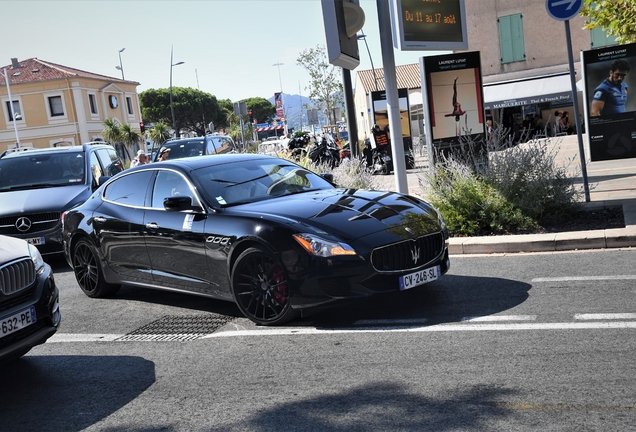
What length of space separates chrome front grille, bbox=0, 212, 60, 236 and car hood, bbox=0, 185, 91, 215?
3.2 inches

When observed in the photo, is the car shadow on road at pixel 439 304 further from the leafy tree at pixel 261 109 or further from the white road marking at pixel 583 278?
the leafy tree at pixel 261 109

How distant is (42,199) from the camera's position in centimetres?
1182

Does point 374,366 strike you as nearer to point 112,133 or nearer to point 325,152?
point 325,152

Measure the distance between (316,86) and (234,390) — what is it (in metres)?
47.0

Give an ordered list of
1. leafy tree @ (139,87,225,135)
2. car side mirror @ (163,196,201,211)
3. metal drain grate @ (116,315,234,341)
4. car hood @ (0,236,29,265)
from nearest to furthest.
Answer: car hood @ (0,236,29,265)
metal drain grate @ (116,315,234,341)
car side mirror @ (163,196,201,211)
leafy tree @ (139,87,225,135)

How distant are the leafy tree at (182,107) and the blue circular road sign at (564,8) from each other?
291 ft

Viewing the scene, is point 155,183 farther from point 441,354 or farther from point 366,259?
point 441,354

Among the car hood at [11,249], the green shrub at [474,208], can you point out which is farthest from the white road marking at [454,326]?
the green shrub at [474,208]

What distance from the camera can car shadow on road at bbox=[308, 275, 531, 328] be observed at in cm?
636

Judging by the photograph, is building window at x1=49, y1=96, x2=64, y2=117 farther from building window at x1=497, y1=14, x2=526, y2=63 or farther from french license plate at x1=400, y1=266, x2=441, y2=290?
french license plate at x1=400, y1=266, x2=441, y2=290

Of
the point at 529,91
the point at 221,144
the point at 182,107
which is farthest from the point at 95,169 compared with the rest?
the point at 182,107

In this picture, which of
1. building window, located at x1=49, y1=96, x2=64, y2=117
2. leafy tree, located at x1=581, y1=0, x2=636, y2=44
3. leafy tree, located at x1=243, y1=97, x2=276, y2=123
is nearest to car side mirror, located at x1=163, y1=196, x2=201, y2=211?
leafy tree, located at x1=581, y1=0, x2=636, y2=44

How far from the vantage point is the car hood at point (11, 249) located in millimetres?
5484

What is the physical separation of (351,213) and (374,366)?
1.82 meters
